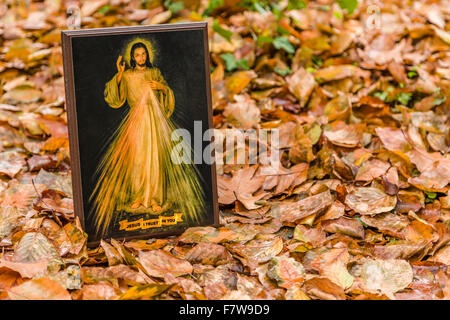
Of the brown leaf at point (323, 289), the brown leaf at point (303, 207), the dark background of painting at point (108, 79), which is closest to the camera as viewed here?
the brown leaf at point (323, 289)

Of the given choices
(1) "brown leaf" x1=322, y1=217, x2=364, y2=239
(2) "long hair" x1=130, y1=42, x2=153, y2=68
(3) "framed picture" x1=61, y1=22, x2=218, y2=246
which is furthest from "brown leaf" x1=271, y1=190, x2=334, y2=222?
(2) "long hair" x1=130, y1=42, x2=153, y2=68

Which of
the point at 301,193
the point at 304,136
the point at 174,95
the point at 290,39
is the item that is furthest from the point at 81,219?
the point at 290,39

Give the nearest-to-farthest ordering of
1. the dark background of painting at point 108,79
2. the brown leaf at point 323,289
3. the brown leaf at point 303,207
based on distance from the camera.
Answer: the brown leaf at point 323,289
the dark background of painting at point 108,79
the brown leaf at point 303,207

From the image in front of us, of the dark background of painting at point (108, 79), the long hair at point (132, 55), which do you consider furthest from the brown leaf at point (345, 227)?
the long hair at point (132, 55)

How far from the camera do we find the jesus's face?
42.7 inches

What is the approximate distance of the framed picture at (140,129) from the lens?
3.48 ft

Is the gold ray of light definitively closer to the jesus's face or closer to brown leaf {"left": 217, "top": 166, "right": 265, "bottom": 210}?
the jesus's face

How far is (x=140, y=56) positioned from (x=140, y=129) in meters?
0.16

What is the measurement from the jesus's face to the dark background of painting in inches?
1.0

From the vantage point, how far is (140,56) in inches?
42.8

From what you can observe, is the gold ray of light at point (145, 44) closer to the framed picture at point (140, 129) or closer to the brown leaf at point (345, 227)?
the framed picture at point (140, 129)

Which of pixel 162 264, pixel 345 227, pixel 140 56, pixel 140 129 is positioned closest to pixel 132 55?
pixel 140 56

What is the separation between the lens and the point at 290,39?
1.94 meters

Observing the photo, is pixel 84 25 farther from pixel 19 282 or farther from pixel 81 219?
pixel 19 282
